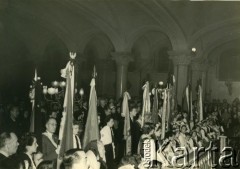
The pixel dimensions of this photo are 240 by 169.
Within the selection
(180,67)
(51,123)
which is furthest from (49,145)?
(180,67)

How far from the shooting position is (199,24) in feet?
41.1

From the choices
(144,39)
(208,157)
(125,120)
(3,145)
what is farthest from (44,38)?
(3,145)

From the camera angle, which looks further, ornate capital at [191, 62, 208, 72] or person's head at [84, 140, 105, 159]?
ornate capital at [191, 62, 208, 72]

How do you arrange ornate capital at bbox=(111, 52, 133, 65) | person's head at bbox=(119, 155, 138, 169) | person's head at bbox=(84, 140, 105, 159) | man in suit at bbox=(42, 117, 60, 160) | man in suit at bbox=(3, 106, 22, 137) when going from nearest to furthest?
person's head at bbox=(119, 155, 138, 169), person's head at bbox=(84, 140, 105, 159), man in suit at bbox=(42, 117, 60, 160), man in suit at bbox=(3, 106, 22, 137), ornate capital at bbox=(111, 52, 133, 65)

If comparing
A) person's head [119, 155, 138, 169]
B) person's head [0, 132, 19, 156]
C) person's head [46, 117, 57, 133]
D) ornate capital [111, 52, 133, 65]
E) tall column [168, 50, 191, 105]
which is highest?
ornate capital [111, 52, 133, 65]

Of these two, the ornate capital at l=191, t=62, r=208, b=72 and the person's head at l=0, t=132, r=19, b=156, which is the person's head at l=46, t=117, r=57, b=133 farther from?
the ornate capital at l=191, t=62, r=208, b=72

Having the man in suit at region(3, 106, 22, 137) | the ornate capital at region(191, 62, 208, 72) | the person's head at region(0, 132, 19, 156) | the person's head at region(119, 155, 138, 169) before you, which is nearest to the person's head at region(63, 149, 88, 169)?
the person's head at region(119, 155, 138, 169)

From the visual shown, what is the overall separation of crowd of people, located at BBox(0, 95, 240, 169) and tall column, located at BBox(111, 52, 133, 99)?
11.6 ft

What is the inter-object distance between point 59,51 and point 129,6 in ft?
17.7

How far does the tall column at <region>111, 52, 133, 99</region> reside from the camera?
45.9 feet

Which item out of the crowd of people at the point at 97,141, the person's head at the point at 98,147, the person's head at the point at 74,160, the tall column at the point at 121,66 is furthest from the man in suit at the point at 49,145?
the tall column at the point at 121,66

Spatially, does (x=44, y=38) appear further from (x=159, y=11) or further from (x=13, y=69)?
(x=159, y=11)

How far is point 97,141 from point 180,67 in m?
8.22

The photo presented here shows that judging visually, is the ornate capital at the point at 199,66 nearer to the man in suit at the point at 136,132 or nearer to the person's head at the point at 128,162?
the man in suit at the point at 136,132
